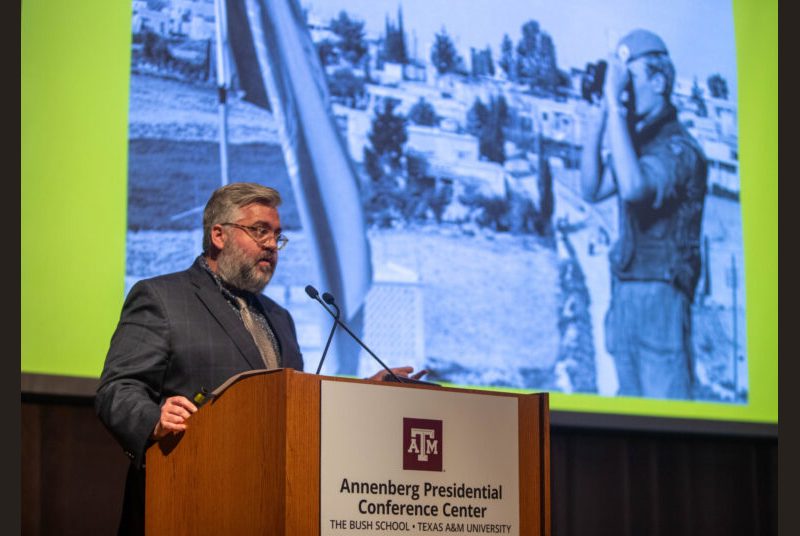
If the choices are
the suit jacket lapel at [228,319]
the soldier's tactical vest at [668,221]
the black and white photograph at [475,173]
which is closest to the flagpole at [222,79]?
the black and white photograph at [475,173]

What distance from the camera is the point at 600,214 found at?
514 cm

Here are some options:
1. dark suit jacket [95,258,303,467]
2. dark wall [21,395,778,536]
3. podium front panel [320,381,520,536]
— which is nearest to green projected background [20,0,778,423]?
dark suit jacket [95,258,303,467]

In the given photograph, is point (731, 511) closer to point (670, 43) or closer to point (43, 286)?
point (670, 43)

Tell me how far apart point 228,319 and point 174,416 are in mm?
551

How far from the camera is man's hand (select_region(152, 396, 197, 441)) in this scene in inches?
98.0

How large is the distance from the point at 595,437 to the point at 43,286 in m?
2.83

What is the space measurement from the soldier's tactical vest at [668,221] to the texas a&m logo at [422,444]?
2762 millimetres

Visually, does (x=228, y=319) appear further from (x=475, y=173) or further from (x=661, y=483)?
(x=661, y=483)

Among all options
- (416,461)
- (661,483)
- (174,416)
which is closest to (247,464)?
(174,416)

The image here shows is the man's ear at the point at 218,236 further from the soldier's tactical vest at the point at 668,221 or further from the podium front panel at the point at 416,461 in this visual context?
the soldier's tactical vest at the point at 668,221

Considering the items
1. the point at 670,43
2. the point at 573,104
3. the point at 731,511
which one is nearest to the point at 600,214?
the point at 573,104

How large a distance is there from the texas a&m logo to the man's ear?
3.12 ft

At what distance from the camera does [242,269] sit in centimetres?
316

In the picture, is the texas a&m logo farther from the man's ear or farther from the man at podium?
the man's ear
